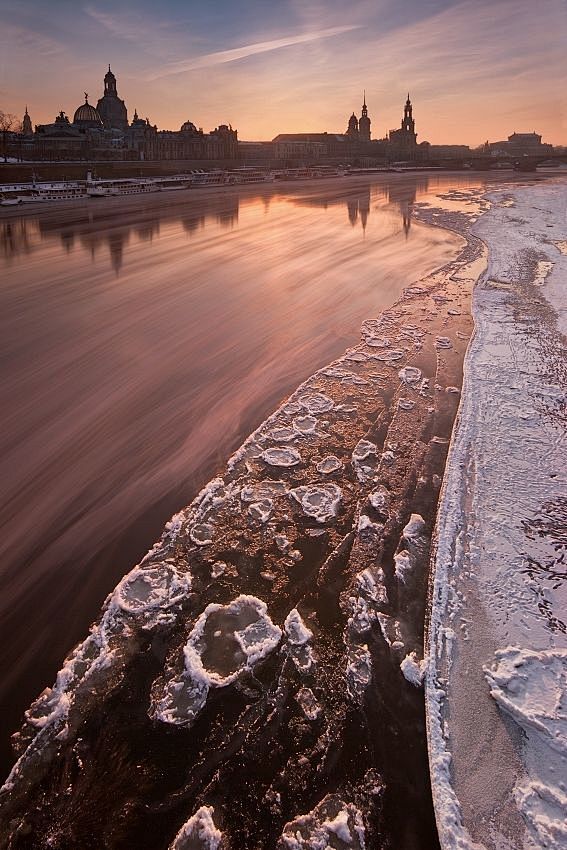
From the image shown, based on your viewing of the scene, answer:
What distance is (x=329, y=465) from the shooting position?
456cm

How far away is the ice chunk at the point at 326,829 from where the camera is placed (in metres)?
1.98

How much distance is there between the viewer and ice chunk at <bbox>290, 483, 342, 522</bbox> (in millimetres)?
3917

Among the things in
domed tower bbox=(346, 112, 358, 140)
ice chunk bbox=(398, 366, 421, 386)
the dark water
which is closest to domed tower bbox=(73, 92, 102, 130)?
domed tower bbox=(346, 112, 358, 140)

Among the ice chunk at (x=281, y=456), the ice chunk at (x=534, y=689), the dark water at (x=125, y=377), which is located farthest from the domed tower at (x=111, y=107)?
the ice chunk at (x=534, y=689)

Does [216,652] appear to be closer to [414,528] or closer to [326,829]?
[326,829]

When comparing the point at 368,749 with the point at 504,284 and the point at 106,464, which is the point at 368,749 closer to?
the point at 106,464

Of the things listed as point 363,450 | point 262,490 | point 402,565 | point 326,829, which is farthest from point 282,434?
point 326,829

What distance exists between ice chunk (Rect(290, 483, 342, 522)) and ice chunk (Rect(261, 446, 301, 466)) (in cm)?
40

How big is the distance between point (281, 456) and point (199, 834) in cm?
302

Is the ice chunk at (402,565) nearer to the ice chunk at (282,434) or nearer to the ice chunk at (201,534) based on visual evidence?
the ice chunk at (201,534)

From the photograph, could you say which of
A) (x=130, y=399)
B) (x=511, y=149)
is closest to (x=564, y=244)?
(x=130, y=399)

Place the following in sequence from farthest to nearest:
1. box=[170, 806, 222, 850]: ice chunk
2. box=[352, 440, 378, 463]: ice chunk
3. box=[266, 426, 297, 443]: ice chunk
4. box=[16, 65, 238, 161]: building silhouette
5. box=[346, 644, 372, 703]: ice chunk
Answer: box=[16, 65, 238, 161]: building silhouette, box=[266, 426, 297, 443]: ice chunk, box=[352, 440, 378, 463]: ice chunk, box=[346, 644, 372, 703]: ice chunk, box=[170, 806, 222, 850]: ice chunk

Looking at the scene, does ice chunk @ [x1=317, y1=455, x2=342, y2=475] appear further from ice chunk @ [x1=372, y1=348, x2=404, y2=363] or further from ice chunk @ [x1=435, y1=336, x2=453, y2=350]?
ice chunk @ [x1=435, y1=336, x2=453, y2=350]

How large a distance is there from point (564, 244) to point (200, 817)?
724 inches
